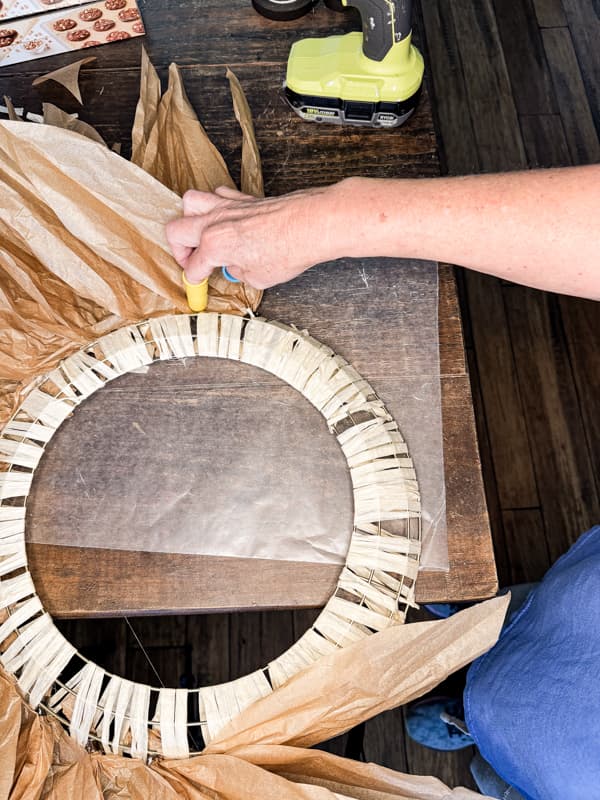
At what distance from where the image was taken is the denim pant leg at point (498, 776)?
30.9 inches

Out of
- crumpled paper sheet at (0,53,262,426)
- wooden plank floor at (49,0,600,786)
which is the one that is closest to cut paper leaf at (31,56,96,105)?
crumpled paper sheet at (0,53,262,426)

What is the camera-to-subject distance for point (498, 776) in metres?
0.82

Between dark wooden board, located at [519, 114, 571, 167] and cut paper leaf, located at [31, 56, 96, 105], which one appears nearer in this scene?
cut paper leaf, located at [31, 56, 96, 105]

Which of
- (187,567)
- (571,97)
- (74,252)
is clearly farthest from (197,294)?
(571,97)

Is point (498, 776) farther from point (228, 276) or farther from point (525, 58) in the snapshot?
point (525, 58)

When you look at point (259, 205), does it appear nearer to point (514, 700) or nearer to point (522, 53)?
point (514, 700)

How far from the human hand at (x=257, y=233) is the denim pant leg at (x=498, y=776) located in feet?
1.42

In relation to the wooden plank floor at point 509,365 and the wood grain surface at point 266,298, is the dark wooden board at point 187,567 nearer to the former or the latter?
the wood grain surface at point 266,298

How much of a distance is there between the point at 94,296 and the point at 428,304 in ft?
1.00

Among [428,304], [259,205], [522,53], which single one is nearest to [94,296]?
[259,205]

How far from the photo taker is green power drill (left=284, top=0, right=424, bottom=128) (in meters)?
0.68

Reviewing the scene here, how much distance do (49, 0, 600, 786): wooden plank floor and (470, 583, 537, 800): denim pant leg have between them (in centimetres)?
15

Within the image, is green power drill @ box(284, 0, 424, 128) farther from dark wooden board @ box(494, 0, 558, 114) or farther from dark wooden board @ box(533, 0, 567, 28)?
dark wooden board @ box(533, 0, 567, 28)

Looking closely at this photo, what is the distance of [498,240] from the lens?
56 cm
